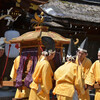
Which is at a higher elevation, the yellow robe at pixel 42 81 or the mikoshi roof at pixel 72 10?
the mikoshi roof at pixel 72 10

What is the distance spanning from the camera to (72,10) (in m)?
9.67

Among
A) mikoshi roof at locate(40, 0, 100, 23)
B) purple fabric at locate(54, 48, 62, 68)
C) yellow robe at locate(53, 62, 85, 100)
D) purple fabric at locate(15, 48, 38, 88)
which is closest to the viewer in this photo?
yellow robe at locate(53, 62, 85, 100)

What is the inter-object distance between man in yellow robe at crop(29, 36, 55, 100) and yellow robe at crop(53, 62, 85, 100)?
215 mm

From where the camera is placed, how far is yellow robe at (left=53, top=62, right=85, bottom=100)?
446cm

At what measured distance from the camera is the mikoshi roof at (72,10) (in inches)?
341

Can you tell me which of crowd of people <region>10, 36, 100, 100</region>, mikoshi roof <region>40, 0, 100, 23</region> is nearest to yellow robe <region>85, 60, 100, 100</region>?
crowd of people <region>10, 36, 100, 100</region>

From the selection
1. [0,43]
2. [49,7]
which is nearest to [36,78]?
[0,43]

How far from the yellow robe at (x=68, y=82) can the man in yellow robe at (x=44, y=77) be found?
0.21 meters

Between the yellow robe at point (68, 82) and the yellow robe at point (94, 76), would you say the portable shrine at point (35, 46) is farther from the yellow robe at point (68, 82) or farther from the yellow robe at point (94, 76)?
the yellow robe at point (68, 82)

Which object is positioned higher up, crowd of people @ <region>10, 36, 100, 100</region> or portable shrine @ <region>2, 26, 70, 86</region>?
portable shrine @ <region>2, 26, 70, 86</region>

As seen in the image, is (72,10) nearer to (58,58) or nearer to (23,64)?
(58,58)

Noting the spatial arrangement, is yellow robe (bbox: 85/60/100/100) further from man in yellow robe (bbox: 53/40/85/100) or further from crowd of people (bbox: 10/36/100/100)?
man in yellow robe (bbox: 53/40/85/100)

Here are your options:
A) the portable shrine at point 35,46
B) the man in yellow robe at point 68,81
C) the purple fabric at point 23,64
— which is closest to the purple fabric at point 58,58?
the portable shrine at point 35,46

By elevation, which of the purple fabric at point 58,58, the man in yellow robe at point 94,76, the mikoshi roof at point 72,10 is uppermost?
the mikoshi roof at point 72,10
